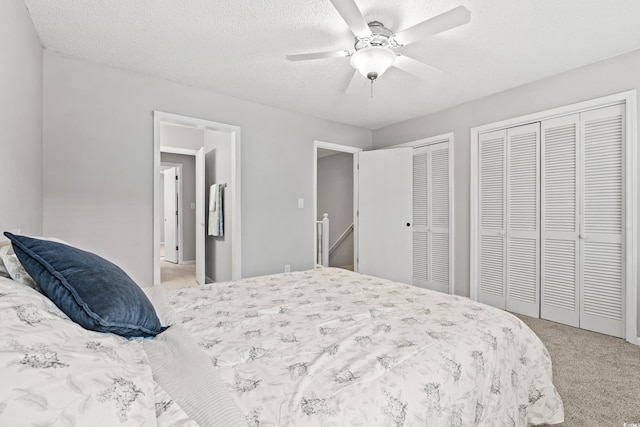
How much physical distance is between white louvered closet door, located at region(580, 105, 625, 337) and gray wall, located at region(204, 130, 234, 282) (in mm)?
3589

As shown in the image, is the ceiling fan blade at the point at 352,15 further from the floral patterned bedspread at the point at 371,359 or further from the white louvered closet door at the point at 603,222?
the white louvered closet door at the point at 603,222

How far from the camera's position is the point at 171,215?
22.6ft

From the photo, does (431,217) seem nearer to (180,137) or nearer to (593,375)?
(593,375)

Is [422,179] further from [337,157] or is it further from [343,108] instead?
[337,157]

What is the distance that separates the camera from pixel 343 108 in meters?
3.98

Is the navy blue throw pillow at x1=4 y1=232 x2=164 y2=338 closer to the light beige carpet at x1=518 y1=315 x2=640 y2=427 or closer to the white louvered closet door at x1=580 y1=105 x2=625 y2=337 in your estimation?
the light beige carpet at x1=518 y1=315 x2=640 y2=427

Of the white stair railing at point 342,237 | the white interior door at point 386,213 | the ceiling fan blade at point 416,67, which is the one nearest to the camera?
the ceiling fan blade at point 416,67

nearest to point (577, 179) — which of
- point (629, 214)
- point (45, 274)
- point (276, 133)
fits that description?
point (629, 214)

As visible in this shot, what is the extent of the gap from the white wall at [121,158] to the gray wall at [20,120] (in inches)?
5.7

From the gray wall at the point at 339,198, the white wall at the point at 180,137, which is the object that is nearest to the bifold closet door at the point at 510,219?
the gray wall at the point at 339,198

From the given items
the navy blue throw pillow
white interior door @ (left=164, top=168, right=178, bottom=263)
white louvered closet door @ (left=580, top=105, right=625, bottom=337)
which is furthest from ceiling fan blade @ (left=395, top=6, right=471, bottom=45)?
white interior door @ (left=164, top=168, right=178, bottom=263)

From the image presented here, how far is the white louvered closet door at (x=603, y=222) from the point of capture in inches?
106

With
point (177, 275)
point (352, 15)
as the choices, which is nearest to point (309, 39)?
point (352, 15)

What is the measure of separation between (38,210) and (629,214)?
4.78m
